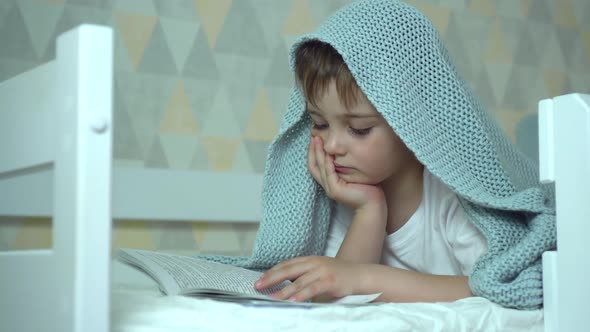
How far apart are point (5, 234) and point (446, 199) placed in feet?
3.11

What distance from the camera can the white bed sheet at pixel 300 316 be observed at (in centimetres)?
69

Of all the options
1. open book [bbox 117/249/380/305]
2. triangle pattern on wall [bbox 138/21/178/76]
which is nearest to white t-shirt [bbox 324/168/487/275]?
open book [bbox 117/249/380/305]

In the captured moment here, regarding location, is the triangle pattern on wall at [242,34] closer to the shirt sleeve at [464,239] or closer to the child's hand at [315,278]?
the shirt sleeve at [464,239]

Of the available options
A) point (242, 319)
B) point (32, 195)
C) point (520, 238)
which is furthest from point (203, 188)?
point (242, 319)

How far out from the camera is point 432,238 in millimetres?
1203

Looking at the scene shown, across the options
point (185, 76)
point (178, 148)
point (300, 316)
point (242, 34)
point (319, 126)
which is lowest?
point (300, 316)

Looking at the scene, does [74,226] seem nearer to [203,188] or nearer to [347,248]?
[347,248]

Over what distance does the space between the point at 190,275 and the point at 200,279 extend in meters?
0.03

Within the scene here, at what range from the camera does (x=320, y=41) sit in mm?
1140

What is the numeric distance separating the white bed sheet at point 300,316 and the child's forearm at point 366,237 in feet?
0.89

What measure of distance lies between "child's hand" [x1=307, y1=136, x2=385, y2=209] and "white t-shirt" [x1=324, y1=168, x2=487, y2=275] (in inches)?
3.3

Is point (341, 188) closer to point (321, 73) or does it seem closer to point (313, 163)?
point (313, 163)

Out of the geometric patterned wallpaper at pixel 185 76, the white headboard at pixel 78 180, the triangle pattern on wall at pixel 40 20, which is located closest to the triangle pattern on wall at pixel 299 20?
the geometric patterned wallpaper at pixel 185 76

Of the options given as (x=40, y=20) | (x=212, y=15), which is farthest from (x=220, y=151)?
(x=40, y=20)
